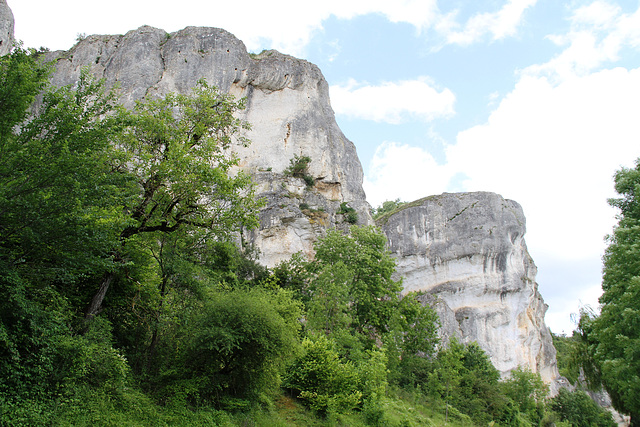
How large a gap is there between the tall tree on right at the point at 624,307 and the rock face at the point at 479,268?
28.3 m

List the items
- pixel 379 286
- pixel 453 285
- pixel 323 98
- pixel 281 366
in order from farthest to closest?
1. pixel 323 98
2. pixel 453 285
3. pixel 379 286
4. pixel 281 366

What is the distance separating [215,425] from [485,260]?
38.8 m

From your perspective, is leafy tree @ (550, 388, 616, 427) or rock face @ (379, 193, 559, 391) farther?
rock face @ (379, 193, 559, 391)

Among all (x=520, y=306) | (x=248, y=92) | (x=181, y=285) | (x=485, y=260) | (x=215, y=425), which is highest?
(x=248, y=92)

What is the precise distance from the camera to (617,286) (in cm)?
1366

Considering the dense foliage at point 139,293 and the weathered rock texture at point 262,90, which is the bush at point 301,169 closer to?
the weathered rock texture at point 262,90

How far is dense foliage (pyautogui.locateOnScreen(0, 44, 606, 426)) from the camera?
8945 mm

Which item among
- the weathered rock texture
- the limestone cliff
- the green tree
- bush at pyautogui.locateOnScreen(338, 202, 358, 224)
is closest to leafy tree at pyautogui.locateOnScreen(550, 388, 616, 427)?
the limestone cliff

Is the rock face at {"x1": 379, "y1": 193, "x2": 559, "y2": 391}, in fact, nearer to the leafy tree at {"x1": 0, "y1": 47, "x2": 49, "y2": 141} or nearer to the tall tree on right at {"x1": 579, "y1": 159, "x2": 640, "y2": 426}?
the tall tree on right at {"x1": 579, "y1": 159, "x2": 640, "y2": 426}

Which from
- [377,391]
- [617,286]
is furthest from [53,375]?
[617,286]

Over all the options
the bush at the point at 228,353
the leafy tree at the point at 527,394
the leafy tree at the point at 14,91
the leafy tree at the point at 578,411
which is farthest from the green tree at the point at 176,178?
the leafy tree at the point at 578,411

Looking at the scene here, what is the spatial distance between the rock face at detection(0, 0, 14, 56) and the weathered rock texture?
21154 mm

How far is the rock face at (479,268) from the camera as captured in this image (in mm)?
43906

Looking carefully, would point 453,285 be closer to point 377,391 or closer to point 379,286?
point 379,286
